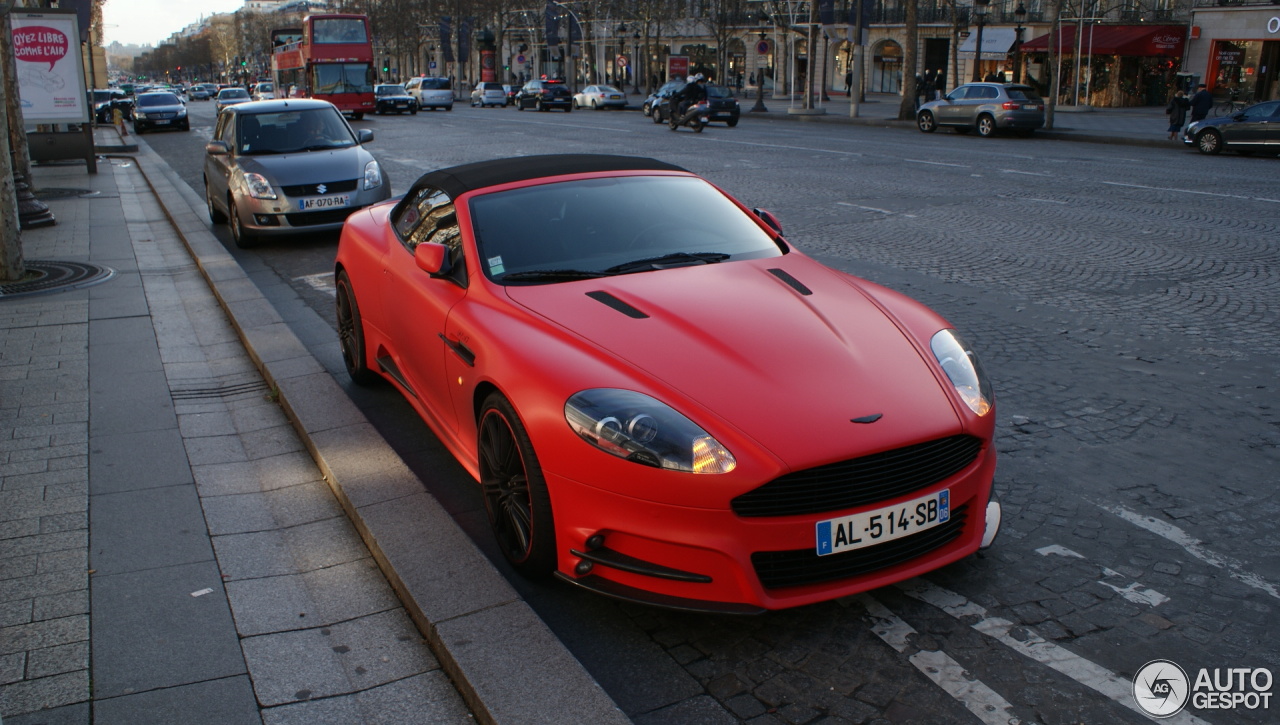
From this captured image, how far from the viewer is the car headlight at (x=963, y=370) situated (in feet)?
11.9

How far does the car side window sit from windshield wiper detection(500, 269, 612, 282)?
0.72 feet

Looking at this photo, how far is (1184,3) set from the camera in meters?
47.0

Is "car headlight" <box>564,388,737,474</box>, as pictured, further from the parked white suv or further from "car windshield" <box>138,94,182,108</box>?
the parked white suv

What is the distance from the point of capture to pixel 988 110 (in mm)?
29219

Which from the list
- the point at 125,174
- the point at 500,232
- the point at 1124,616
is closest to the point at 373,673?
the point at 500,232

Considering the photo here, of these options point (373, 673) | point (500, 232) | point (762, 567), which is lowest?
point (373, 673)

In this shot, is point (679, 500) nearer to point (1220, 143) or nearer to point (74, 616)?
point (74, 616)

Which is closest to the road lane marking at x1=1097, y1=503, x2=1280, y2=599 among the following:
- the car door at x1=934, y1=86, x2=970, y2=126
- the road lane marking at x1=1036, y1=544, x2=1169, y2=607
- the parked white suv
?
the road lane marking at x1=1036, y1=544, x2=1169, y2=607

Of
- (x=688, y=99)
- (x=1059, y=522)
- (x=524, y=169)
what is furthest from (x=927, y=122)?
(x=1059, y=522)

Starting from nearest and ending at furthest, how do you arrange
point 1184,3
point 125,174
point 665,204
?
point 665,204 → point 125,174 → point 1184,3

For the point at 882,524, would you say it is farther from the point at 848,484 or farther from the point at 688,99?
the point at 688,99

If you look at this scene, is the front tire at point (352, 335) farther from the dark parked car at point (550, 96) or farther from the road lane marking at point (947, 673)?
the dark parked car at point (550, 96)

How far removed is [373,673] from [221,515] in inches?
59.6

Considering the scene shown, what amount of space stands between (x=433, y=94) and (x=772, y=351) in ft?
181
